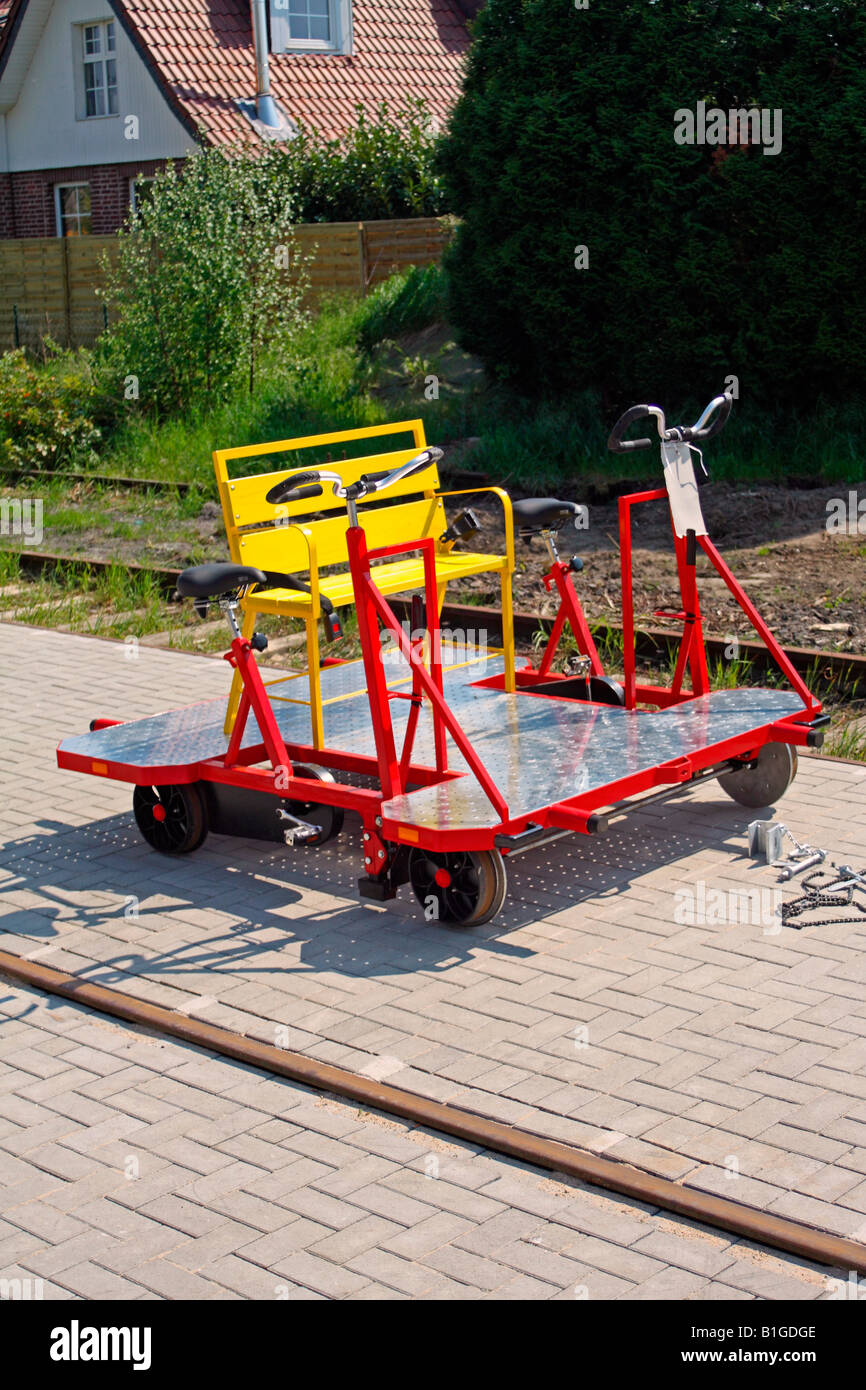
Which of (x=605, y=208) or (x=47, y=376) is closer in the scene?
(x=605, y=208)

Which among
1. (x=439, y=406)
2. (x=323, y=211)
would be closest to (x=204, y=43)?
(x=323, y=211)

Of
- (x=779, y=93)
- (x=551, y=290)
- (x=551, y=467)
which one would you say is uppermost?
(x=779, y=93)

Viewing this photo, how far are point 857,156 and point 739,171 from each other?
1065 millimetres

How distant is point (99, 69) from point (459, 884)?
79.0 ft

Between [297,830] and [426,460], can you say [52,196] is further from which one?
[297,830]

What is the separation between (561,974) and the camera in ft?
18.2

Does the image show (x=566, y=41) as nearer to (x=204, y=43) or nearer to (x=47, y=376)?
(x=47, y=376)

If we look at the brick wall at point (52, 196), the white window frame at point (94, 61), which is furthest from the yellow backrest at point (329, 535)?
the white window frame at point (94, 61)

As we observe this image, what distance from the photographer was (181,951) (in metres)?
5.88

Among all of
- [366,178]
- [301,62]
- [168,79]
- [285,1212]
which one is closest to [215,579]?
[285,1212]

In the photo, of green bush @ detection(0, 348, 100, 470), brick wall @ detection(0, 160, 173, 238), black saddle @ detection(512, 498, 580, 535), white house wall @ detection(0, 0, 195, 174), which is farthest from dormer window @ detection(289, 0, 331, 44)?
black saddle @ detection(512, 498, 580, 535)

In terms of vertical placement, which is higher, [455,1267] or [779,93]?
[779,93]

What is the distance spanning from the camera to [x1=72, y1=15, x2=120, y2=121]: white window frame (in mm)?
26016

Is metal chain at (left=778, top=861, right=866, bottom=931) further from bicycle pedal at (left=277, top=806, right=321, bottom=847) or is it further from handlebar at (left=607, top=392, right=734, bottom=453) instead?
handlebar at (left=607, top=392, right=734, bottom=453)
